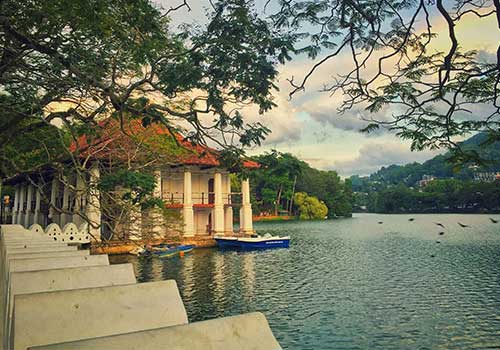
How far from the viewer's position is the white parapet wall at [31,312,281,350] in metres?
2.30

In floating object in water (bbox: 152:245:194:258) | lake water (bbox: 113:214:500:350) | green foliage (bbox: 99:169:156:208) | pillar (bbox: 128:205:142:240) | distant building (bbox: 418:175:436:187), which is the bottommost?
lake water (bbox: 113:214:500:350)

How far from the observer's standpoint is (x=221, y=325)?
9.30 feet

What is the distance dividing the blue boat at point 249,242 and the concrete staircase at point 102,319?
24458 millimetres

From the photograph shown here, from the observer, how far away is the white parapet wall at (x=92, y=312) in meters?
2.81

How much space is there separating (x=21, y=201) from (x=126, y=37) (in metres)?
33.4

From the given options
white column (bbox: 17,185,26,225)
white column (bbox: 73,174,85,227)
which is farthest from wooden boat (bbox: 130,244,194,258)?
white column (bbox: 17,185,26,225)

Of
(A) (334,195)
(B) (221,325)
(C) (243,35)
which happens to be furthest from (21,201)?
(A) (334,195)

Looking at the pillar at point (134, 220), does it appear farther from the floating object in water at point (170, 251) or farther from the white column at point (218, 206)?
the white column at point (218, 206)

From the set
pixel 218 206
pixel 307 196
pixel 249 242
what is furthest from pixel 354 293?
pixel 307 196

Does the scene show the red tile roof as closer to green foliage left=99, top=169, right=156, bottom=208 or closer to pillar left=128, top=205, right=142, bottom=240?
pillar left=128, top=205, right=142, bottom=240

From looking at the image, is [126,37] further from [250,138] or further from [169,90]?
[250,138]

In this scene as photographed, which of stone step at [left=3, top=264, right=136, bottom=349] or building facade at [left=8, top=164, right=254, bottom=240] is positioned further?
building facade at [left=8, top=164, right=254, bottom=240]

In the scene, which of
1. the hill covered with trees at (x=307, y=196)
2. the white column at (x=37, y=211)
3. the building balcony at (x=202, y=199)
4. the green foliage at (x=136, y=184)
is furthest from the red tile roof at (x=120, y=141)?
the hill covered with trees at (x=307, y=196)

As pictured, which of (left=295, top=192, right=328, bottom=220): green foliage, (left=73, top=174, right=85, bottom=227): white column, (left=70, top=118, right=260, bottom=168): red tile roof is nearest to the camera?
(left=73, top=174, right=85, bottom=227): white column
